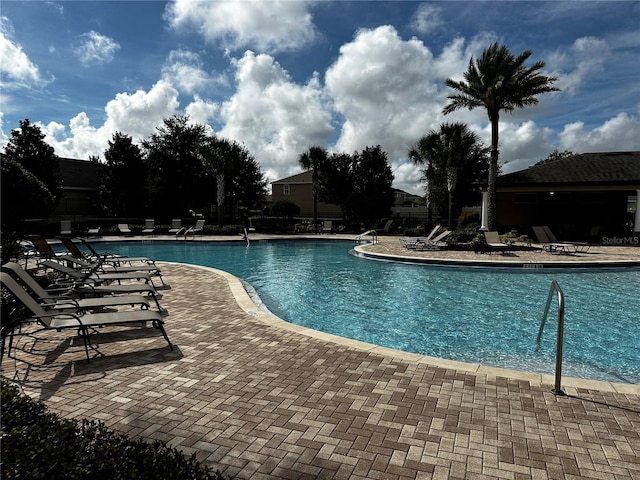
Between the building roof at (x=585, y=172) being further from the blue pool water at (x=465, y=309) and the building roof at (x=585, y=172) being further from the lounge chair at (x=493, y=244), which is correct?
the blue pool water at (x=465, y=309)

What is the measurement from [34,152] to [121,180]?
7.78m

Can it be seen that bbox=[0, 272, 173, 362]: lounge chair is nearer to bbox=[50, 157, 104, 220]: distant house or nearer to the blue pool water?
the blue pool water

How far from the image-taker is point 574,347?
270 inches

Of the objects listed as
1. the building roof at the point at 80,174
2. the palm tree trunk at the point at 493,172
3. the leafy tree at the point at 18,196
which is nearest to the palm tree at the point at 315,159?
the palm tree trunk at the point at 493,172

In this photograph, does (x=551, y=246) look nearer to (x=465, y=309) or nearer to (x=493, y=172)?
(x=493, y=172)

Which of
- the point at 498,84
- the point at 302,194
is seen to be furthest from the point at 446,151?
the point at 302,194

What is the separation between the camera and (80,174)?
132 ft

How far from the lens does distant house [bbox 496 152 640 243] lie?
2261 centimetres

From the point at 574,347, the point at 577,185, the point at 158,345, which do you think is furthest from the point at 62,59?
the point at 577,185

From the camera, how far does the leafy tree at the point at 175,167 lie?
38.1 meters

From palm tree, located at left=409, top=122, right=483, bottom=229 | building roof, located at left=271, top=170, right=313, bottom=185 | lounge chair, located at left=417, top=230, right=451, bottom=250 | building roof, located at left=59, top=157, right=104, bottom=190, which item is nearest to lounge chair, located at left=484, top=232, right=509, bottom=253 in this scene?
lounge chair, located at left=417, top=230, right=451, bottom=250

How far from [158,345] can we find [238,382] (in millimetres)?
1898

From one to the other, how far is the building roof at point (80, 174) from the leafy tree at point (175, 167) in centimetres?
508

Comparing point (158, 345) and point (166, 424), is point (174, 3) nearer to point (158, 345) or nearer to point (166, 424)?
point (158, 345)
